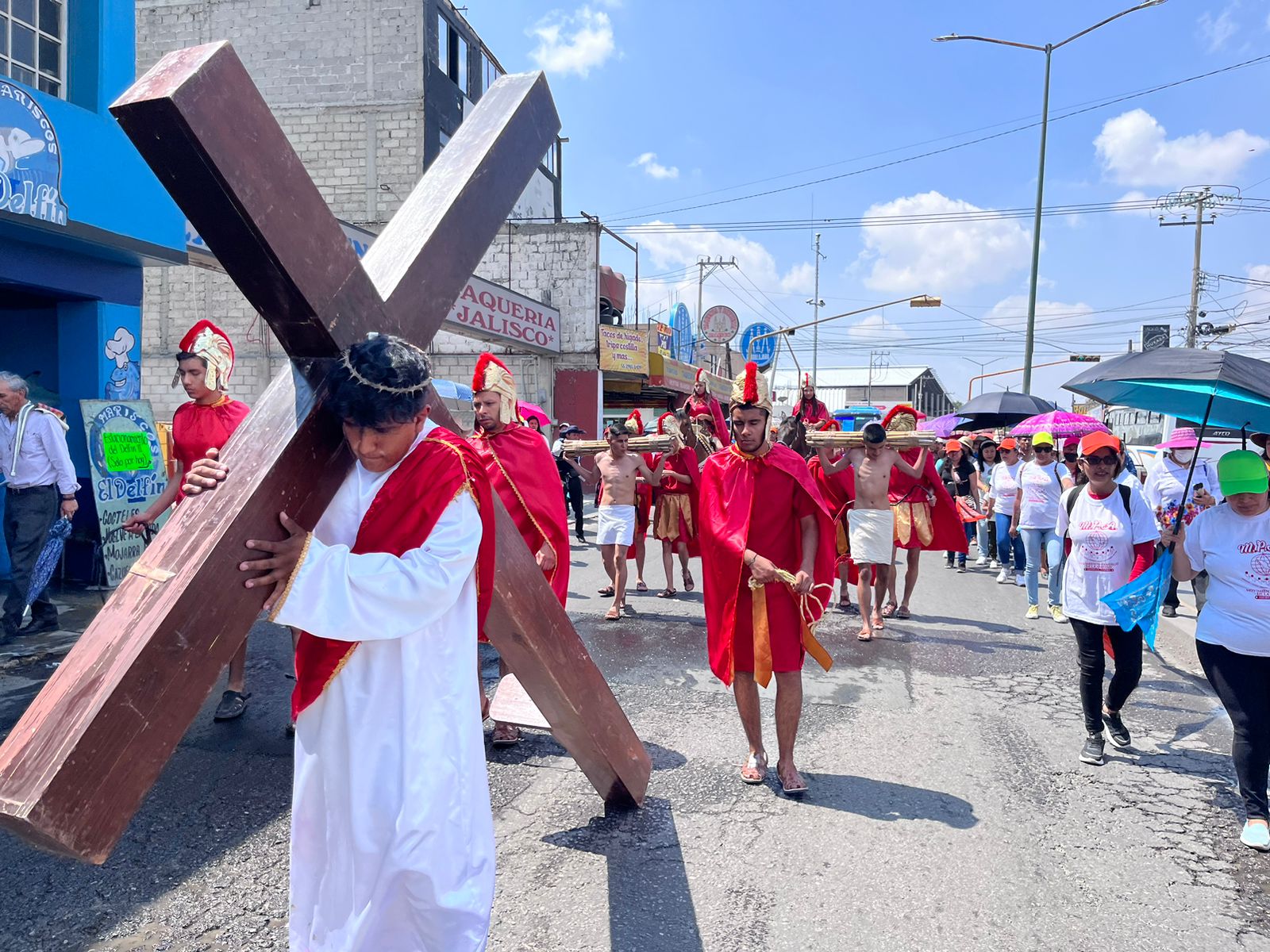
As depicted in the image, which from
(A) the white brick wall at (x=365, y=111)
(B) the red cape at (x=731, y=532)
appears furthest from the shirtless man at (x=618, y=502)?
(A) the white brick wall at (x=365, y=111)

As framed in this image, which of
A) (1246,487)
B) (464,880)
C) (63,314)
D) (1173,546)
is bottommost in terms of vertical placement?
(464,880)

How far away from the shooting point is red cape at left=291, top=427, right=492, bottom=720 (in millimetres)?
2062

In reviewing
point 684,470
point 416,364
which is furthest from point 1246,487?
point 684,470

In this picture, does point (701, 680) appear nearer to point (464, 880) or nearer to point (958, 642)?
point (958, 642)

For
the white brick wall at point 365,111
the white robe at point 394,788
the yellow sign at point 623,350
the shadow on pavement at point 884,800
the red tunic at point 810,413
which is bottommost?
the shadow on pavement at point 884,800

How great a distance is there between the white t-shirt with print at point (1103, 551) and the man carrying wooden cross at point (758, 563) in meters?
1.57

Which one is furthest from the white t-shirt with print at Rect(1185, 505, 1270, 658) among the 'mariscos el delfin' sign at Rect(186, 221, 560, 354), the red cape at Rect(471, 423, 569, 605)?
the 'mariscos el delfin' sign at Rect(186, 221, 560, 354)

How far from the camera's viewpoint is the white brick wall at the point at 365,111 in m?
21.4

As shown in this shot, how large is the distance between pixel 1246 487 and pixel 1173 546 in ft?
1.97

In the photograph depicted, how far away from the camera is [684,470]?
992 centimetres

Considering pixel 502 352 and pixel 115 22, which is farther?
pixel 502 352

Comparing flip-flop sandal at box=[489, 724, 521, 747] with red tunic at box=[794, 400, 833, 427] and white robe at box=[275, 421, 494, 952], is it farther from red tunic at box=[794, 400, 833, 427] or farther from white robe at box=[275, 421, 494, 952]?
red tunic at box=[794, 400, 833, 427]

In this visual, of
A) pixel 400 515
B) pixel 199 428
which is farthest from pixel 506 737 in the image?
pixel 400 515

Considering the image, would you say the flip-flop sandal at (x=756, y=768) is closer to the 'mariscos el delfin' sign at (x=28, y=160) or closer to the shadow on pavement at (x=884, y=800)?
the shadow on pavement at (x=884, y=800)
